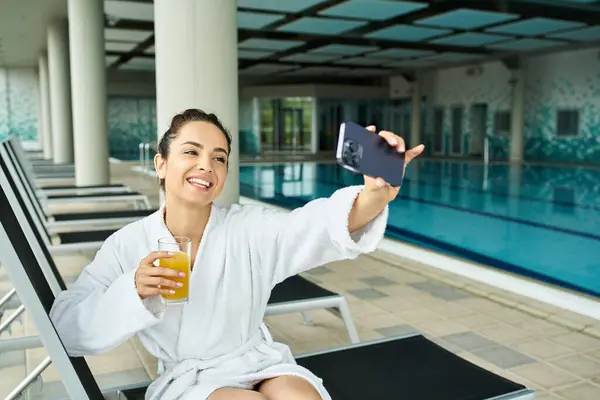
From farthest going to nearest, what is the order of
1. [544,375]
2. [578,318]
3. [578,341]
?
1. [578,318]
2. [578,341]
3. [544,375]

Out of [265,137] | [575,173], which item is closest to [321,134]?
[265,137]

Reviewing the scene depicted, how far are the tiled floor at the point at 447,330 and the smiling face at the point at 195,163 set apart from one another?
1784 mm

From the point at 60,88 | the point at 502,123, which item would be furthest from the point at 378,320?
the point at 502,123

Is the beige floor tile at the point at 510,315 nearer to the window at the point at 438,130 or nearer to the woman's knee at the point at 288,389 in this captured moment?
the woman's knee at the point at 288,389

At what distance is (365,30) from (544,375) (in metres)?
A: 12.8

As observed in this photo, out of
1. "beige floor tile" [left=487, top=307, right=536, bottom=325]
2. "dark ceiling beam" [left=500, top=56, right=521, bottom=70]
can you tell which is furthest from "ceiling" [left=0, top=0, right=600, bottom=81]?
"beige floor tile" [left=487, top=307, right=536, bottom=325]

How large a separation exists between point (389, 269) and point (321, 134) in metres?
23.3

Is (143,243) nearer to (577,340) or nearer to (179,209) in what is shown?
(179,209)

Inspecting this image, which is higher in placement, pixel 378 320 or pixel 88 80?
pixel 88 80

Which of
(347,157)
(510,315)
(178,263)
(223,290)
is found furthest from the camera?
(510,315)

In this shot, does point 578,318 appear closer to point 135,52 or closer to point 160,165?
point 160,165

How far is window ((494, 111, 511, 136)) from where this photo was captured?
22.0 metres

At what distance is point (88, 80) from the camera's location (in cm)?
1021

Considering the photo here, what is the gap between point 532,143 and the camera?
21.4 metres
